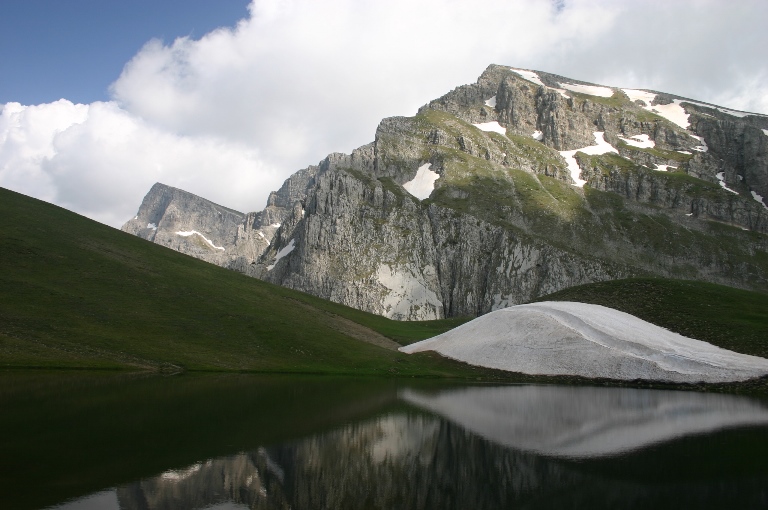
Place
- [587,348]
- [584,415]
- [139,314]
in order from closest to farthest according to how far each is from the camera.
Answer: [584,415] → [587,348] → [139,314]

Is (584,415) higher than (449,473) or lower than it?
higher

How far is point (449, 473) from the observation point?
73.9 ft

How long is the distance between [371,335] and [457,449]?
225ft

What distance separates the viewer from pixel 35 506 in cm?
1672

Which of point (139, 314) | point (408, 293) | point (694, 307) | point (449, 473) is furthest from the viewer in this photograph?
point (408, 293)

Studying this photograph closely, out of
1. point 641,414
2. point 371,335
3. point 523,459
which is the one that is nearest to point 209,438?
point 523,459

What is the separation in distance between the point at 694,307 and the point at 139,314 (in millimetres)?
85144

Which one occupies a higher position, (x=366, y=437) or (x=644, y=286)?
(x=644, y=286)

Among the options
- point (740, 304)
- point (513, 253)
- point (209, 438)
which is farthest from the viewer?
point (513, 253)

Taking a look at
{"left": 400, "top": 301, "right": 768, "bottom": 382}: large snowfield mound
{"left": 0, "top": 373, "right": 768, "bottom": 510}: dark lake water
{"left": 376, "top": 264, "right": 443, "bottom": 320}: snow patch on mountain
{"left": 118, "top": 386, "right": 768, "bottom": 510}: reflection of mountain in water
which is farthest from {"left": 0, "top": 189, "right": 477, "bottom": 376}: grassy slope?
{"left": 376, "top": 264, "right": 443, "bottom": 320}: snow patch on mountain

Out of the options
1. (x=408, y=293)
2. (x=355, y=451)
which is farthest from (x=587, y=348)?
(x=408, y=293)

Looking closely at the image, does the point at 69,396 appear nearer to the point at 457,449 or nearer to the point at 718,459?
the point at 457,449

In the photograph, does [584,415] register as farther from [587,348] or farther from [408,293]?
[408,293]

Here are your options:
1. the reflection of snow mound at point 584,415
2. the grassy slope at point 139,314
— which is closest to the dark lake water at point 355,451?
the reflection of snow mound at point 584,415
